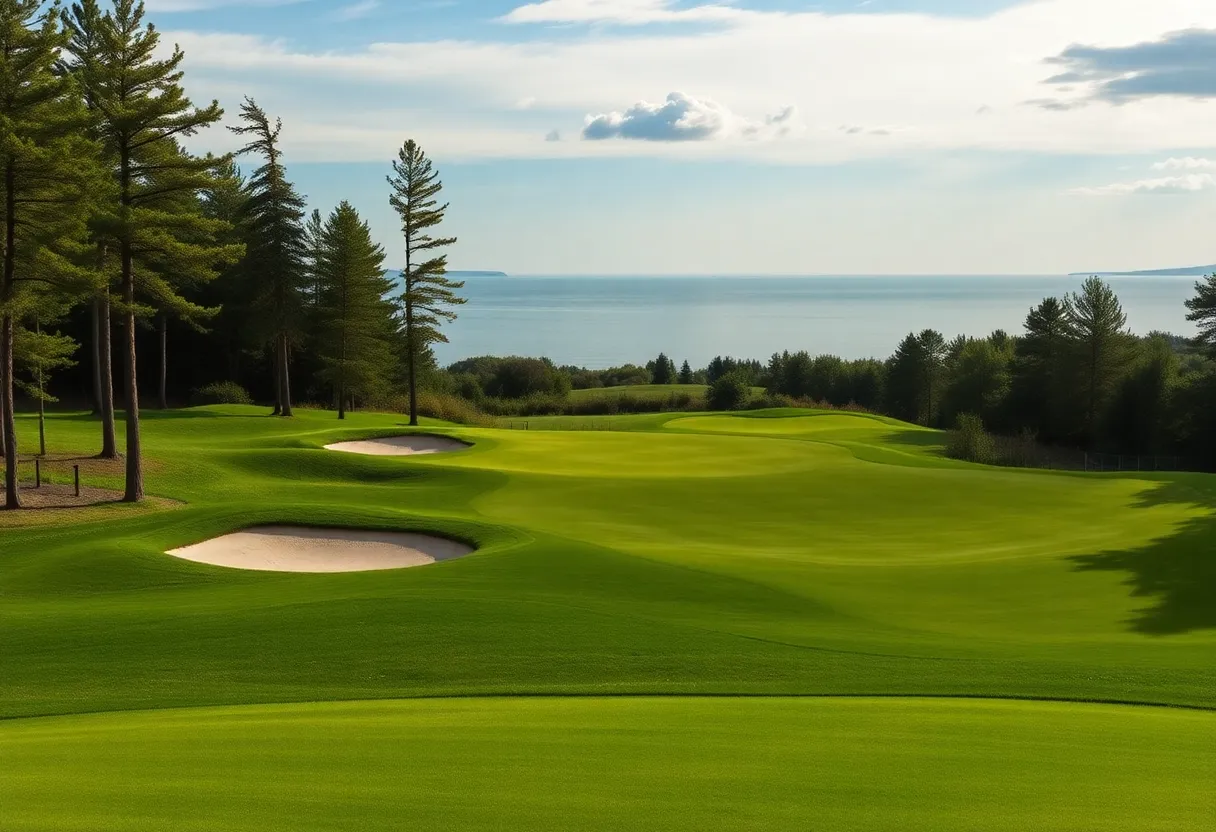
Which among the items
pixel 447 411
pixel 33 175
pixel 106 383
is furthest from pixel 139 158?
pixel 447 411

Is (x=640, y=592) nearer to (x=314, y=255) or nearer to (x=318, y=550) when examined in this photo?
(x=318, y=550)

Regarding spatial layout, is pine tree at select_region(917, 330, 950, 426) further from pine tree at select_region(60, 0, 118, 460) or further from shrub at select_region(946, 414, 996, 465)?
pine tree at select_region(60, 0, 118, 460)

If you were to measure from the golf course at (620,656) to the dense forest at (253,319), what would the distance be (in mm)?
5621

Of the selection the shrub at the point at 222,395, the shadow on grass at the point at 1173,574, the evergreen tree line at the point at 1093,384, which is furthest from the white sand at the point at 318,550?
the shrub at the point at 222,395

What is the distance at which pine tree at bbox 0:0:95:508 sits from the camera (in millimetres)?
21672

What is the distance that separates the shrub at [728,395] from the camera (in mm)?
74438

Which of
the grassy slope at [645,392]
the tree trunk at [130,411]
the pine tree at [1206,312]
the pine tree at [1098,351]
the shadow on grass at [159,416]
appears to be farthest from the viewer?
the grassy slope at [645,392]

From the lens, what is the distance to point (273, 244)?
1748 inches

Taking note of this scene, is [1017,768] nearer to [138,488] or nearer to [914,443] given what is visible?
[138,488]

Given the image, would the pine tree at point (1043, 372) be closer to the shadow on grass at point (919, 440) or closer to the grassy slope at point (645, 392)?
the shadow on grass at point (919, 440)

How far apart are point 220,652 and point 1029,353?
57936 millimetres

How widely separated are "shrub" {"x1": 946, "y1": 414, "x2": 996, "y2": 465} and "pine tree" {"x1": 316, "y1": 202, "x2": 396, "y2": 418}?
27318mm

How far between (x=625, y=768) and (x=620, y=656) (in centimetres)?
473

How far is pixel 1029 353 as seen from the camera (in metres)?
62.0
